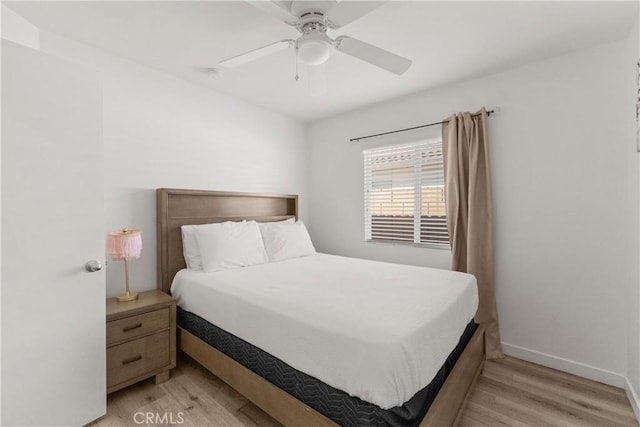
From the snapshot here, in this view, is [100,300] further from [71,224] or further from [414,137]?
[414,137]

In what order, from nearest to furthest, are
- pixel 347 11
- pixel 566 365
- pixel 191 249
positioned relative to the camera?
pixel 347 11
pixel 566 365
pixel 191 249

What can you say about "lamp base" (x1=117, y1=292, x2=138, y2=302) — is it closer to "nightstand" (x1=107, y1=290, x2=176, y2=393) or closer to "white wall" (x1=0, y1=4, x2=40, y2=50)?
"nightstand" (x1=107, y1=290, x2=176, y2=393)

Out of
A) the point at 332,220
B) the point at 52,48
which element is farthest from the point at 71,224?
the point at 332,220

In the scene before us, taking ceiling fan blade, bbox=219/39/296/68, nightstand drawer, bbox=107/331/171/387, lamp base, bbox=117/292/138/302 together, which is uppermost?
ceiling fan blade, bbox=219/39/296/68

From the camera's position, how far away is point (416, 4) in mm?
1639

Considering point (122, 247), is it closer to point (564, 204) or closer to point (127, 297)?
point (127, 297)

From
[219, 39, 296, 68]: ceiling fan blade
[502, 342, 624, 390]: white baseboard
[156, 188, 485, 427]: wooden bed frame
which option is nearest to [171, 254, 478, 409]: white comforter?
[156, 188, 485, 427]: wooden bed frame

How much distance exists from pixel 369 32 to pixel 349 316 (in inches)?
71.2

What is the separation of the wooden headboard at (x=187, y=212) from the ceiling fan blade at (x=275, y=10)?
1686 millimetres

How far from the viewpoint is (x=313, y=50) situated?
4.86ft

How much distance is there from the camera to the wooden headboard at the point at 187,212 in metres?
2.41

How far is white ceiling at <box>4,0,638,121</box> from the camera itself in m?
1.68

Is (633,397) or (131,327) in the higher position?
(131,327)

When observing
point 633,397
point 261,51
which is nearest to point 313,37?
point 261,51
